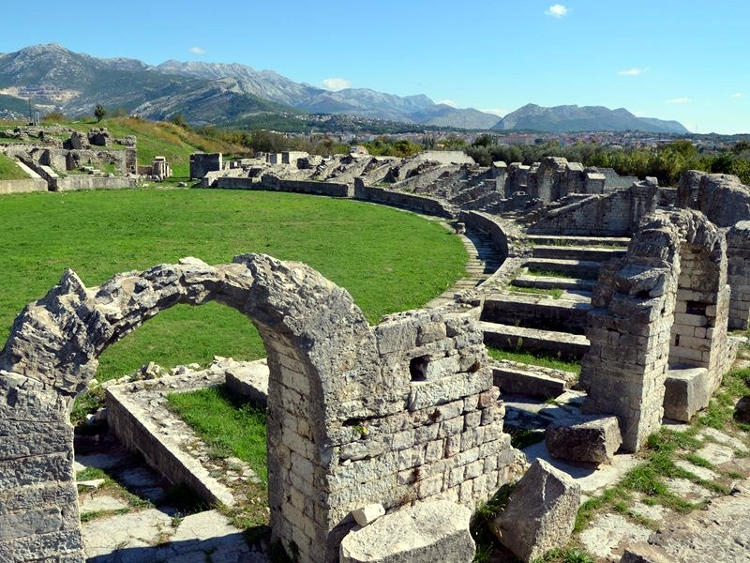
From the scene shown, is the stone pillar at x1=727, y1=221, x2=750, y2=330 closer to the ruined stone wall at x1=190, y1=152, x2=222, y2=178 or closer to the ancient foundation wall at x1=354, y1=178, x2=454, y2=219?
the ancient foundation wall at x1=354, y1=178, x2=454, y2=219

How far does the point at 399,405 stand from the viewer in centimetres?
645

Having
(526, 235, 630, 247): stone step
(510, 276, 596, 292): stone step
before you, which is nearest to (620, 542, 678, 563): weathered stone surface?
(510, 276, 596, 292): stone step

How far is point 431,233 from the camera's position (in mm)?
28250

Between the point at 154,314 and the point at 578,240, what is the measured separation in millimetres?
20008

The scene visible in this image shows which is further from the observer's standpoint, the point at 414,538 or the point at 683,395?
the point at 683,395

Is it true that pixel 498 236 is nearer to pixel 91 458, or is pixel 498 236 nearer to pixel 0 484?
pixel 91 458

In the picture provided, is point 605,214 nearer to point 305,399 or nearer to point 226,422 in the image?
point 226,422

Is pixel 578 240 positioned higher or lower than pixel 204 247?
higher

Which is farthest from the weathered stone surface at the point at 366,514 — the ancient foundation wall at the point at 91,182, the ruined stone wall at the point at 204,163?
the ruined stone wall at the point at 204,163

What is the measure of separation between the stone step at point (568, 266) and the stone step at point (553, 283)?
1.09 m

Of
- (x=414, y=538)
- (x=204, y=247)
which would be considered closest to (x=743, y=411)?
(x=414, y=538)

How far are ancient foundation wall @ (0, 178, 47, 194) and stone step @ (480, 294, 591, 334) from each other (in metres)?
31.7

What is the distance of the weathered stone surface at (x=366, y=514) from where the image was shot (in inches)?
238

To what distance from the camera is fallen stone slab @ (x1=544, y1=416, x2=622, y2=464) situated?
8.95 metres
